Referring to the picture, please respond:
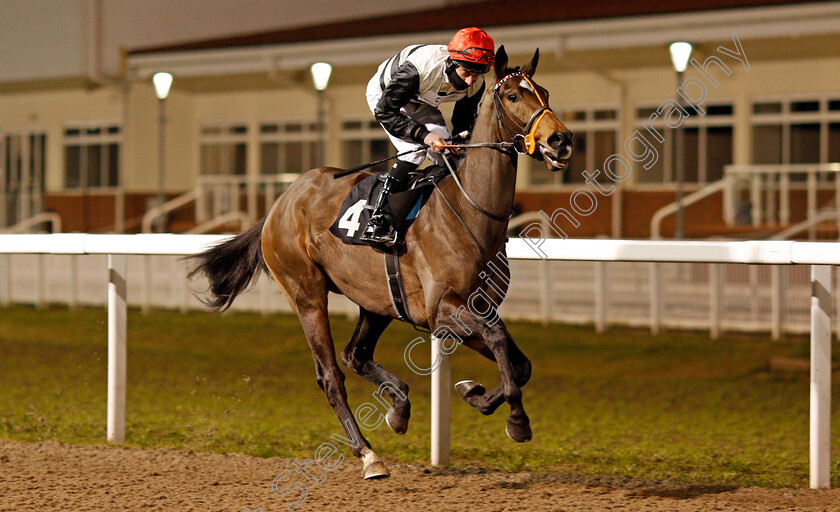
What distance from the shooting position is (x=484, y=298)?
161 inches

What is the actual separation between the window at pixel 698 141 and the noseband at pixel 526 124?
10.9 metres

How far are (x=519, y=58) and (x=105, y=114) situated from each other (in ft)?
26.5

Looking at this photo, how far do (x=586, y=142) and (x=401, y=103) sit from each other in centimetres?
1179

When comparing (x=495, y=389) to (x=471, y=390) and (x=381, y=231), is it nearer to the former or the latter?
(x=471, y=390)

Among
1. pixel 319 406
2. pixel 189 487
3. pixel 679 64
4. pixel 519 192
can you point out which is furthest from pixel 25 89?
pixel 189 487

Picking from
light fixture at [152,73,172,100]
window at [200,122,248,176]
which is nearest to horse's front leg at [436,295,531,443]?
light fixture at [152,73,172,100]

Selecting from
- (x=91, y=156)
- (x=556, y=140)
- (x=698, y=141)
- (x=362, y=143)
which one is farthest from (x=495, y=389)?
(x=91, y=156)

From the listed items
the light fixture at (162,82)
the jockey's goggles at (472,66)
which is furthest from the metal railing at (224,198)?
the jockey's goggles at (472,66)

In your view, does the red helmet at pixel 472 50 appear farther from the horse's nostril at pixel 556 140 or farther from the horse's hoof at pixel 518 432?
the horse's hoof at pixel 518 432

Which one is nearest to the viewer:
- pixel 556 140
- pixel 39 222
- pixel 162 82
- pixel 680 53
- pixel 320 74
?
pixel 556 140

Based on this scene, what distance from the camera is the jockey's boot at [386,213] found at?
4.21m

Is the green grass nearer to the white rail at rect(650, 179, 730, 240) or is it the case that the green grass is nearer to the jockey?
the jockey

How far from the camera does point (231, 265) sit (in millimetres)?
5176

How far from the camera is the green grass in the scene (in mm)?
5352
